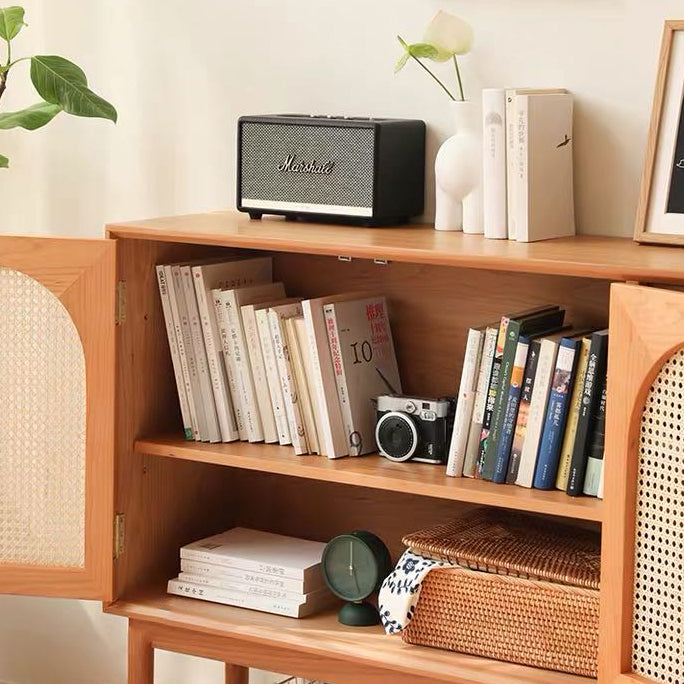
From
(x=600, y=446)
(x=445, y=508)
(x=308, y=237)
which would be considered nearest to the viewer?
(x=600, y=446)

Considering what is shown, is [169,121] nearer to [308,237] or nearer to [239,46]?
[239,46]

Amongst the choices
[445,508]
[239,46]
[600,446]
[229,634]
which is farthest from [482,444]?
[239,46]

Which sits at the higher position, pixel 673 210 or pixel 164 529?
pixel 673 210

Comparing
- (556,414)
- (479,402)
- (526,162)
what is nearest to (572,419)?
(556,414)

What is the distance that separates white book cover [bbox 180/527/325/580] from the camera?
6.75 ft

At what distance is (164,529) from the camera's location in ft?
7.21

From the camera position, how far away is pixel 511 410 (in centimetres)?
187

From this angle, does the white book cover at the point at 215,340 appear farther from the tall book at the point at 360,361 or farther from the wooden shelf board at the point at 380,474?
the tall book at the point at 360,361

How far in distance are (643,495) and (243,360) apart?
0.72 meters

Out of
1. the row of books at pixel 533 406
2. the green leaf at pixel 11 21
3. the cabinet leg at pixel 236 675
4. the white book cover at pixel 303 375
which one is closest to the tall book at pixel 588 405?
the row of books at pixel 533 406

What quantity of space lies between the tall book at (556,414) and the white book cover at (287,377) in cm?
40

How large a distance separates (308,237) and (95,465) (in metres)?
0.51

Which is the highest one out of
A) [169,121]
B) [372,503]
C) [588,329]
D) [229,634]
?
[169,121]

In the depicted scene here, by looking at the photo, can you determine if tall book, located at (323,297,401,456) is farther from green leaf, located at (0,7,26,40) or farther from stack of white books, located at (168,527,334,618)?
green leaf, located at (0,7,26,40)
